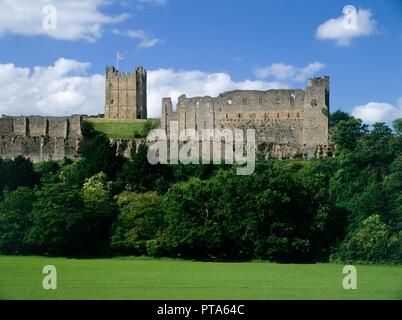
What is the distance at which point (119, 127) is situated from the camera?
71.5 meters

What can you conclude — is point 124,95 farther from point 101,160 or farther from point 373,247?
point 373,247

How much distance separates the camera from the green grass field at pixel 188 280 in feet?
82.7

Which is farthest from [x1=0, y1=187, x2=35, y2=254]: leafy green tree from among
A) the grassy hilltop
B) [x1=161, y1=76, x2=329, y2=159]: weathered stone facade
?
[x1=161, y1=76, x2=329, y2=159]: weathered stone facade

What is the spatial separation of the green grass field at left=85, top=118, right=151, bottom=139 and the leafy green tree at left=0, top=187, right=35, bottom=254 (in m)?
23.3

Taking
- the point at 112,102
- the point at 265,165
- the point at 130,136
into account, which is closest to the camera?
the point at 265,165

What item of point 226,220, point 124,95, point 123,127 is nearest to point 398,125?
point 226,220

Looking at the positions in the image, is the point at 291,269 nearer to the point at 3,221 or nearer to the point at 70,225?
the point at 70,225

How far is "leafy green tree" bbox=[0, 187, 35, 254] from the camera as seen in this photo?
41438mm

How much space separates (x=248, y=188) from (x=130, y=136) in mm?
25785

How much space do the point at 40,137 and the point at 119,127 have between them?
9.83 metres

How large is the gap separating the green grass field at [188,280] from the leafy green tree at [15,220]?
338 cm

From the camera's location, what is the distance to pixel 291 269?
35.1 metres
